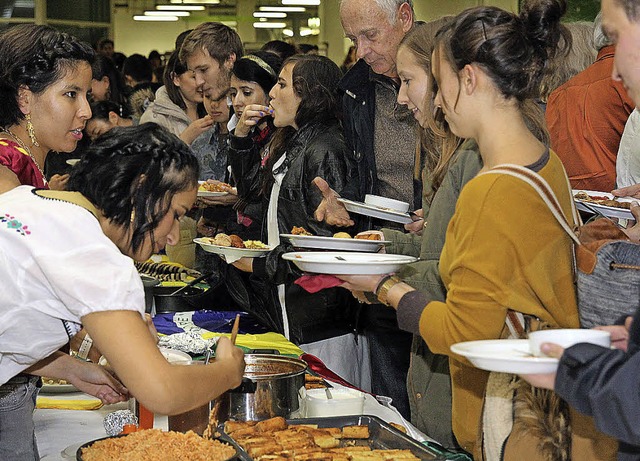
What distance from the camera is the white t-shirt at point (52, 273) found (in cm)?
141

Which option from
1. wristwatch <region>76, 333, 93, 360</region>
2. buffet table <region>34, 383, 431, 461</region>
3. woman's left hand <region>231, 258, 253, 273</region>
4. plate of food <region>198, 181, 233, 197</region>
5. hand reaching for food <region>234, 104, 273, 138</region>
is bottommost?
buffet table <region>34, 383, 431, 461</region>

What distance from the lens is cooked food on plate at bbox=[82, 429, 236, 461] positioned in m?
1.59

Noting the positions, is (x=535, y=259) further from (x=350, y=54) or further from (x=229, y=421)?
(x=350, y=54)

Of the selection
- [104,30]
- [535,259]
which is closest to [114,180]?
[535,259]

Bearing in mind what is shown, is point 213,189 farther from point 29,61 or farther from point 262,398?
point 262,398

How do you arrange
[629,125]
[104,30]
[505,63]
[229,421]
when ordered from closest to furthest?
[505,63] < [229,421] < [629,125] < [104,30]

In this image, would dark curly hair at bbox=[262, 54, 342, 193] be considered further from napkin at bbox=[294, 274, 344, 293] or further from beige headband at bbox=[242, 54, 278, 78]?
napkin at bbox=[294, 274, 344, 293]

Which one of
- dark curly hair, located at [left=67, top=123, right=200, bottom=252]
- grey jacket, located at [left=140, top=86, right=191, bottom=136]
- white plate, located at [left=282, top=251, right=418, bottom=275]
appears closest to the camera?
dark curly hair, located at [left=67, top=123, right=200, bottom=252]

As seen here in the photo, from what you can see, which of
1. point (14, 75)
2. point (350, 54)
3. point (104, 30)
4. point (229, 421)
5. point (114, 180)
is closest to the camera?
point (114, 180)

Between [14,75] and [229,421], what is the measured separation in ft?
3.70

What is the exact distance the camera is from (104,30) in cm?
1439

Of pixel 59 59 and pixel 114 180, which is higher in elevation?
pixel 59 59

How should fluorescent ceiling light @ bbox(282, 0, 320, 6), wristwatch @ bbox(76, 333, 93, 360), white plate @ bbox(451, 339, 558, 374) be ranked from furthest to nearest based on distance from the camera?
fluorescent ceiling light @ bbox(282, 0, 320, 6) < wristwatch @ bbox(76, 333, 93, 360) < white plate @ bbox(451, 339, 558, 374)

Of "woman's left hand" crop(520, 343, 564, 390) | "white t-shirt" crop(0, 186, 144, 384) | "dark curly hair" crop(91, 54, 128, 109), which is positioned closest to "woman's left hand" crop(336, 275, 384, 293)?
"white t-shirt" crop(0, 186, 144, 384)
